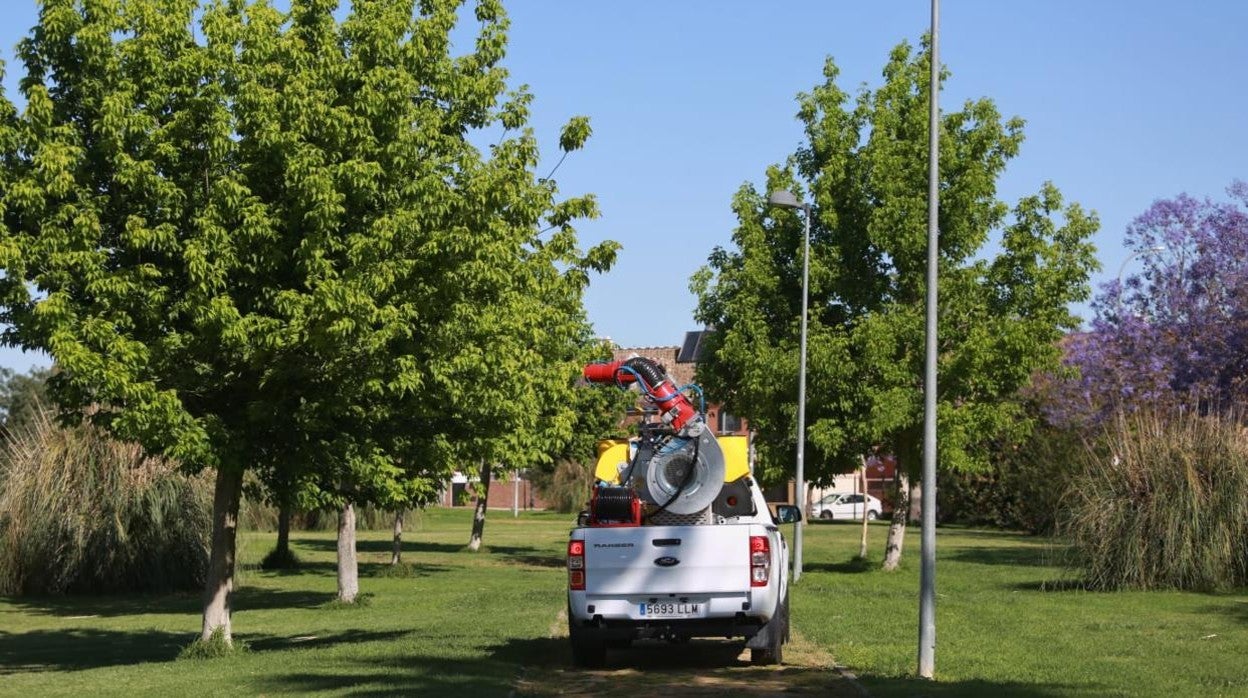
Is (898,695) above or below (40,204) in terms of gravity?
below

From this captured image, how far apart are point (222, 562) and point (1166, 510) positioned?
15.3m

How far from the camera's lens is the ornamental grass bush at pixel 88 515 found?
3136 cm

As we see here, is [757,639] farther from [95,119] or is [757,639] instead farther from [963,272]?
[963,272]

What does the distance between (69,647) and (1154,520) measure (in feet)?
55.6

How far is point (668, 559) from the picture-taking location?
49.8 ft

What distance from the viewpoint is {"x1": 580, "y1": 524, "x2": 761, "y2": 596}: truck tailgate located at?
15.1 meters

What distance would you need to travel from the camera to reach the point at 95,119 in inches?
675

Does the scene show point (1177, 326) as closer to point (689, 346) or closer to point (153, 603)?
point (153, 603)

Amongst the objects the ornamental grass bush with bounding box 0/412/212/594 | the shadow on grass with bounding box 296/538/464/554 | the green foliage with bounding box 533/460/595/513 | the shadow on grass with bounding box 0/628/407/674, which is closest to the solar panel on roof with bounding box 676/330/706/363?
the green foliage with bounding box 533/460/595/513

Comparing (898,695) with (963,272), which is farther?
(963,272)

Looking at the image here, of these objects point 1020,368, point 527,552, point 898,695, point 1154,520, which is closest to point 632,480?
point 898,695

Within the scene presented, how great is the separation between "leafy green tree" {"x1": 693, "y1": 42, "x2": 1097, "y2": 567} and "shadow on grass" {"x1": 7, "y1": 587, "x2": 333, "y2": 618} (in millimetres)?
10603

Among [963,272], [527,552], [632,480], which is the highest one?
[963,272]

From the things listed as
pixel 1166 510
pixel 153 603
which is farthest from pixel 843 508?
pixel 1166 510
